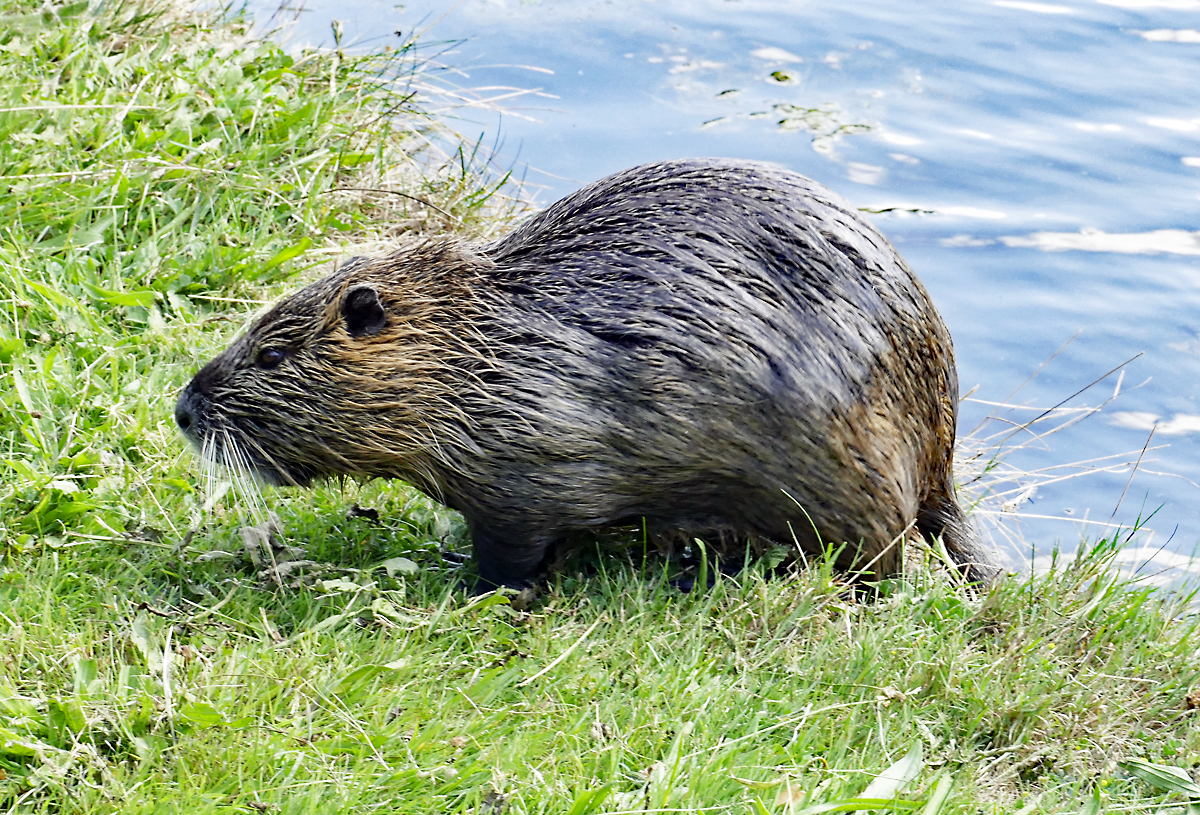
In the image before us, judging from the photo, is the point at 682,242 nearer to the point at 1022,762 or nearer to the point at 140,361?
the point at 1022,762

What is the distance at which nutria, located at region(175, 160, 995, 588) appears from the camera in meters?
3.12

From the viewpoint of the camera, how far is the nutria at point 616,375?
312 cm

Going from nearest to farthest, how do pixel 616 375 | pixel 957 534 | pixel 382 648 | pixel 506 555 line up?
pixel 382 648 → pixel 616 375 → pixel 506 555 → pixel 957 534

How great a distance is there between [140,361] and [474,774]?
1.85 metres

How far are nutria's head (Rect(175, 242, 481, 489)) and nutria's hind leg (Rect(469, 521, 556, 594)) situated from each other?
0.20 meters

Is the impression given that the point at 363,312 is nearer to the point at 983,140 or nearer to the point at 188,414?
the point at 188,414

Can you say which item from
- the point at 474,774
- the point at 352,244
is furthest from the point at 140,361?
the point at 474,774

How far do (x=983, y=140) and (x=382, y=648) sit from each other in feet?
15.2

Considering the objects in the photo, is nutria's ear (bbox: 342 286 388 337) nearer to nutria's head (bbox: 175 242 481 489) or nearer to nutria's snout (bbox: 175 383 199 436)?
nutria's head (bbox: 175 242 481 489)

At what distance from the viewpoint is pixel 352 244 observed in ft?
15.6

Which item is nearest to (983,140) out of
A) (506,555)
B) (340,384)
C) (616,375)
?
(616,375)

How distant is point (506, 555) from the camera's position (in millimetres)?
3229

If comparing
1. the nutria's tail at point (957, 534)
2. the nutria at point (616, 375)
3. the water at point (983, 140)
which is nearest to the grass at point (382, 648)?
the nutria's tail at point (957, 534)

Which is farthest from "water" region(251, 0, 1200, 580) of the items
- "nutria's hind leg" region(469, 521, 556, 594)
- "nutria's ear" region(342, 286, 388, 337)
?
"nutria's ear" region(342, 286, 388, 337)
